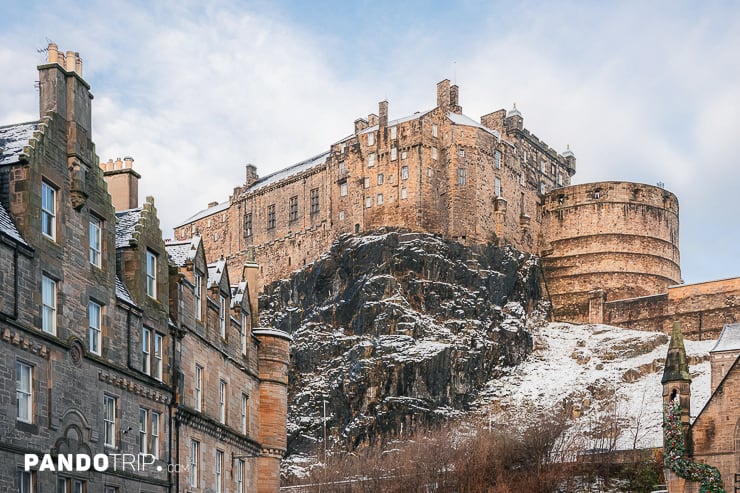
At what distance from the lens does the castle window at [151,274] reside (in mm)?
31600

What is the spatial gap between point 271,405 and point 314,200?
197ft

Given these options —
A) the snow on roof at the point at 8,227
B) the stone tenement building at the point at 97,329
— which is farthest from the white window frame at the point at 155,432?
the snow on roof at the point at 8,227

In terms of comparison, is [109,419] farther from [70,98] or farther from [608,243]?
[608,243]

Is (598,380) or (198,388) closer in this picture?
(198,388)

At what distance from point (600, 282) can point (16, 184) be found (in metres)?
80.1

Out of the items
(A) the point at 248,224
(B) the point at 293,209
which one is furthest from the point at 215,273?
(A) the point at 248,224

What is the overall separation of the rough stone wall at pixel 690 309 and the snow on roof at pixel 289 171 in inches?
1110

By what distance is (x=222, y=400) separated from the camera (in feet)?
120

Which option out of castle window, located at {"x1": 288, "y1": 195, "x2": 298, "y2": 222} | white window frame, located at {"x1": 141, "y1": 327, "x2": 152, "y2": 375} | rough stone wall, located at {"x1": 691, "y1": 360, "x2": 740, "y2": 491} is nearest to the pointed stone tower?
rough stone wall, located at {"x1": 691, "y1": 360, "x2": 740, "y2": 491}

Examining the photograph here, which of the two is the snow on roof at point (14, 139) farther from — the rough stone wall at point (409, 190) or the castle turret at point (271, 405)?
the rough stone wall at point (409, 190)

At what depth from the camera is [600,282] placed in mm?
101312

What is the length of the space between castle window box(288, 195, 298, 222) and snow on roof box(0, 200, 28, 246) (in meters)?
75.8

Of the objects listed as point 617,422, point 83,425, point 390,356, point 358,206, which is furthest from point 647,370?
point 83,425

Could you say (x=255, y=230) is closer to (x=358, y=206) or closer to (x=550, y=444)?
(x=358, y=206)
